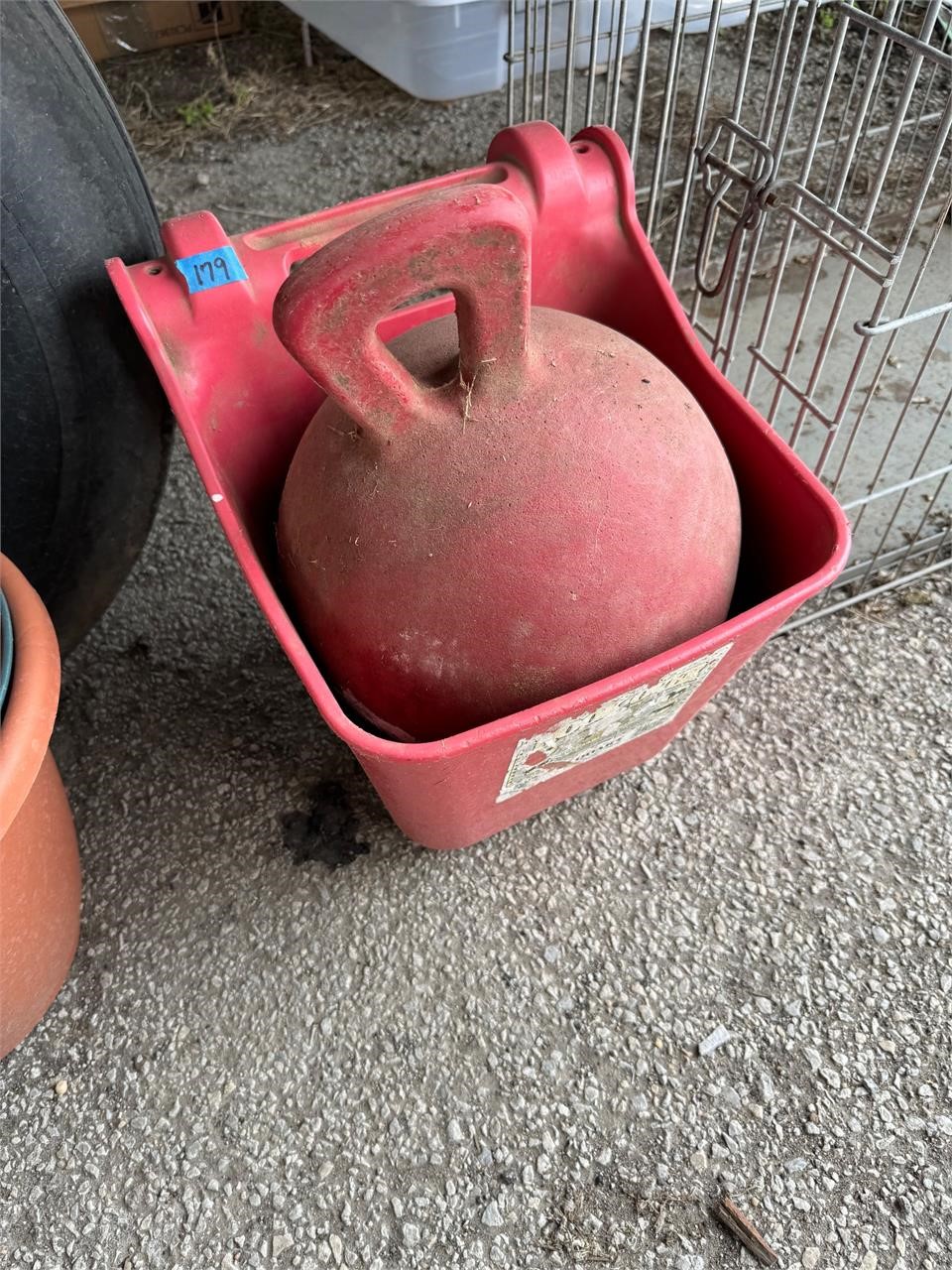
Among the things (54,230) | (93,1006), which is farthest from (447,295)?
(93,1006)

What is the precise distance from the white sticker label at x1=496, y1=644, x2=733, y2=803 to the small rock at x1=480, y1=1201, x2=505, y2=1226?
329 millimetres

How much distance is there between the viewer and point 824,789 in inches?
40.9

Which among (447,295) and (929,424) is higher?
(447,295)

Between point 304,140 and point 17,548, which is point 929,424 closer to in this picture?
point 17,548

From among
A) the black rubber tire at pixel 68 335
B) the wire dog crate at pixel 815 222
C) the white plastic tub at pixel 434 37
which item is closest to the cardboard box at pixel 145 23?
the white plastic tub at pixel 434 37

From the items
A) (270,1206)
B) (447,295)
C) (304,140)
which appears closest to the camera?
(270,1206)

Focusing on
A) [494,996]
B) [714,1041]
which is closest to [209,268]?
[494,996]

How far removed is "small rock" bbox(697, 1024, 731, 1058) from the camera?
2.87 ft

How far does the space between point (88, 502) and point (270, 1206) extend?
2.14 feet

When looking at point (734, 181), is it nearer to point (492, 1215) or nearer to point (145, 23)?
point (492, 1215)

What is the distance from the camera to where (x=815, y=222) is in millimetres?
1249

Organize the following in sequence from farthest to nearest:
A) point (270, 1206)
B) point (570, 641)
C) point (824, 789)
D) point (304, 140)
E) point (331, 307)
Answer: point (304, 140), point (824, 789), point (270, 1206), point (570, 641), point (331, 307)

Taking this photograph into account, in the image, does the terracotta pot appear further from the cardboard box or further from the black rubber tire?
the cardboard box

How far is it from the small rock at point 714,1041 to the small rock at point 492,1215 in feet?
0.72
